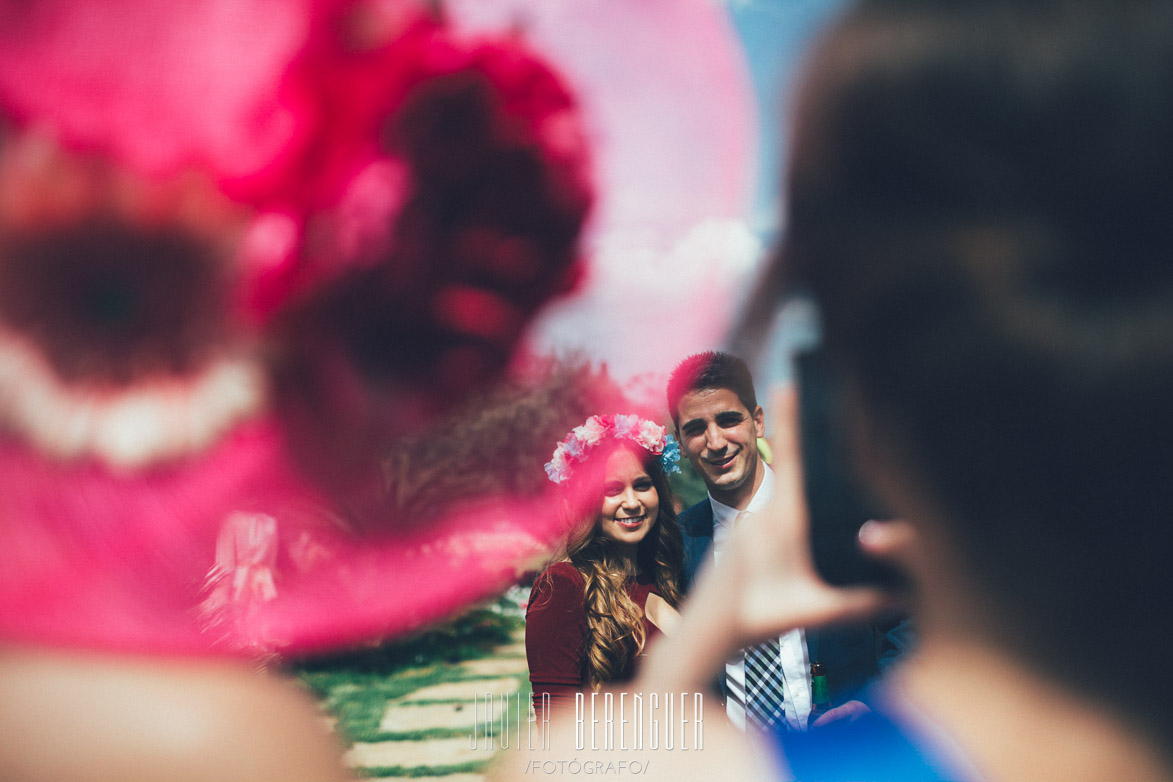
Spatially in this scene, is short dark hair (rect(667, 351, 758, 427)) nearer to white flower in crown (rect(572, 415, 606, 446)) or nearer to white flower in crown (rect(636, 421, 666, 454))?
white flower in crown (rect(636, 421, 666, 454))

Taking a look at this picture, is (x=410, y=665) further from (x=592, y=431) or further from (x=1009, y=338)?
(x=1009, y=338)

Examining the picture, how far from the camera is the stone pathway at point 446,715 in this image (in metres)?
2.97

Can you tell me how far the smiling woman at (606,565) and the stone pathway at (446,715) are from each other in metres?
1.21

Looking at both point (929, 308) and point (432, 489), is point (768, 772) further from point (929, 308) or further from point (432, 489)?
point (432, 489)

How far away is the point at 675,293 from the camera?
955mm

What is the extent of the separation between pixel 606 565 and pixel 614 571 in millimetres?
25

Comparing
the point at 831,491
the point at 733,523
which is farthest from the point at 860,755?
the point at 733,523

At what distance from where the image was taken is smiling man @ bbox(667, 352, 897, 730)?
165 centimetres

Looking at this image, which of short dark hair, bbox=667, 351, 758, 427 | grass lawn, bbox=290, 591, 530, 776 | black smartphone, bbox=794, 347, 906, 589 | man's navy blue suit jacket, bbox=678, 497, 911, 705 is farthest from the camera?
grass lawn, bbox=290, 591, 530, 776

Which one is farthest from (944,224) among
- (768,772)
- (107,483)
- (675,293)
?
(675,293)

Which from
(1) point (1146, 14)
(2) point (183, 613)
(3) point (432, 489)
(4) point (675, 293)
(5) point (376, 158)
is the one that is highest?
(3) point (432, 489)

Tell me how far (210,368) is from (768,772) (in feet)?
1.39

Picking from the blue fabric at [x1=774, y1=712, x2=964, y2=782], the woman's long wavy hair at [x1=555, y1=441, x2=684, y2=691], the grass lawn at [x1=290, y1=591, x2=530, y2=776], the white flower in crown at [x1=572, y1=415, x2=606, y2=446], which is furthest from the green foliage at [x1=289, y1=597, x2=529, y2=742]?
the blue fabric at [x1=774, y1=712, x2=964, y2=782]

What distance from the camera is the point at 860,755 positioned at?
36 cm
